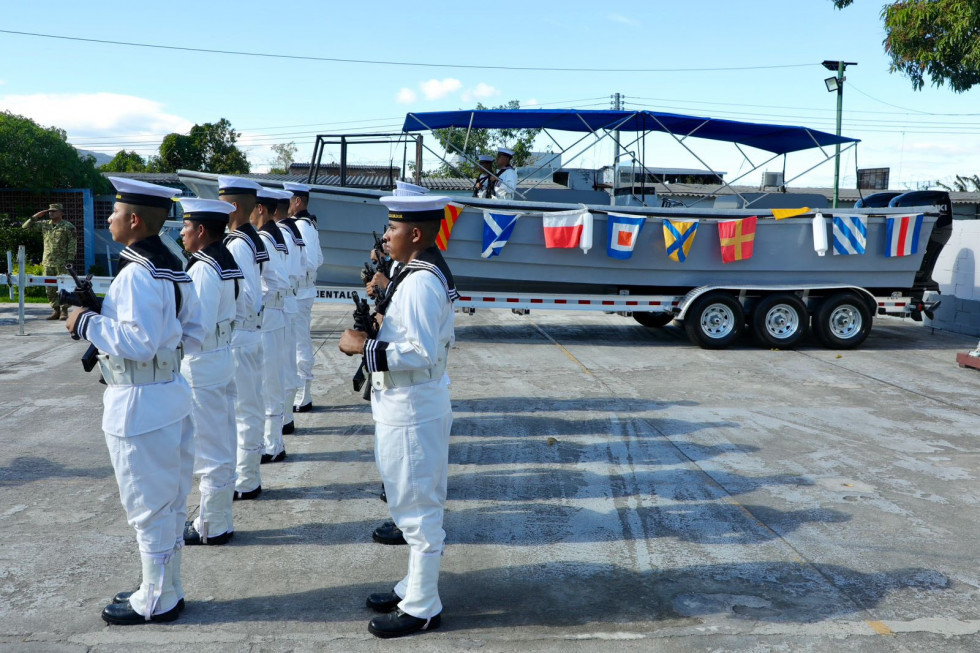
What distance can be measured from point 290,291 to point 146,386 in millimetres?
3090

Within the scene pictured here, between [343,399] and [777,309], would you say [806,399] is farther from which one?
[343,399]

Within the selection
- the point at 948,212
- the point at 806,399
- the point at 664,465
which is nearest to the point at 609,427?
the point at 664,465

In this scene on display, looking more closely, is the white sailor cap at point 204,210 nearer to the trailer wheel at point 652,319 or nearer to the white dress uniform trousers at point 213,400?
the white dress uniform trousers at point 213,400

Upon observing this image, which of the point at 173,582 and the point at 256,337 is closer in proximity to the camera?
the point at 173,582

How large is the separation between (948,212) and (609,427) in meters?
7.86

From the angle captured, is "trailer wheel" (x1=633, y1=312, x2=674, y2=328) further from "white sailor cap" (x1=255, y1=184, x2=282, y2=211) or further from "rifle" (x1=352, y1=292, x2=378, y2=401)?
"rifle" (x1=352, y1=292, x2=378, y2=401)

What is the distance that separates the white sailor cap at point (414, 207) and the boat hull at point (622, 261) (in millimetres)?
6997

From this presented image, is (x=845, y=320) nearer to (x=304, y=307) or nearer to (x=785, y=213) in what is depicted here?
(x=785, y=213)

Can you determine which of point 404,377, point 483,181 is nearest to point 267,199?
point 404,377

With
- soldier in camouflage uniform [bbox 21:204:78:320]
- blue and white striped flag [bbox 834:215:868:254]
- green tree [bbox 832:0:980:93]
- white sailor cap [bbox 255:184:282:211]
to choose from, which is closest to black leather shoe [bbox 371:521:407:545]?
white sailor cap [bbox 255:184:282:211]

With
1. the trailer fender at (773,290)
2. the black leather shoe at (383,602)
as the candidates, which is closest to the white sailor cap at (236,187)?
the black leather shoe at (383,602)

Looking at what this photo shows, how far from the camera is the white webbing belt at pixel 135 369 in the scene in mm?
3344

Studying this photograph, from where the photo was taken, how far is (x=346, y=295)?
432 inches

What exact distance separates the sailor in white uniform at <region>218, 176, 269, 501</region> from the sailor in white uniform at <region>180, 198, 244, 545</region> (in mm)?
382
